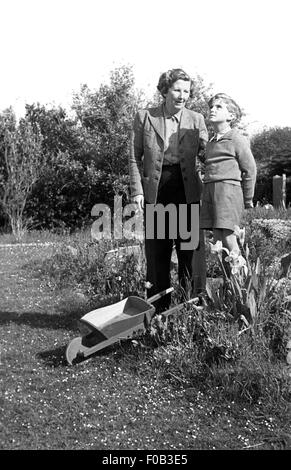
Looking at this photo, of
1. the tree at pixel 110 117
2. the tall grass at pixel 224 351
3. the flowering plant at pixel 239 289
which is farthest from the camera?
the tree at pixel 110 117

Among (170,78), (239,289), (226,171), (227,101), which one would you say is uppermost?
(170,78)

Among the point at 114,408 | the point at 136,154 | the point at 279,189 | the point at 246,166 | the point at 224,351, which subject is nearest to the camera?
the point at 114,408

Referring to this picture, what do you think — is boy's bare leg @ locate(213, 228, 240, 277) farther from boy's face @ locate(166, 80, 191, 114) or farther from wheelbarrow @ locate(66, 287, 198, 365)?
boy's face @ locate(166, 80, 191, 114)

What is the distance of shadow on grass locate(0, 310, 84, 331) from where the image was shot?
4991 mm

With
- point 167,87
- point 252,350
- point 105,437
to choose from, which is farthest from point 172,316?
point 167,87

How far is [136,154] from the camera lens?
457 centimetres

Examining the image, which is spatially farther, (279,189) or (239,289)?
(279,189)

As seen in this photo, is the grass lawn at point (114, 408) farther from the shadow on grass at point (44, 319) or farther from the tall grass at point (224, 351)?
the shadow on grass at point (44, 319)

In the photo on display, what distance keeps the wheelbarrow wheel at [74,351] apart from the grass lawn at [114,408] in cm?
5

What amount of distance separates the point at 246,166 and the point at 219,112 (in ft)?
1.34

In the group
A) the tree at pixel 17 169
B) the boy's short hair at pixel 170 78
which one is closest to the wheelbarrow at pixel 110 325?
the boy's short hair at pixel 170 78

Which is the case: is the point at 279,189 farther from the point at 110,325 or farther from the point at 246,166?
the point at 110,325

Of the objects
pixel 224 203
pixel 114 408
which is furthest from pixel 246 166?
pixel 114 408

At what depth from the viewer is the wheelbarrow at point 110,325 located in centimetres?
390
